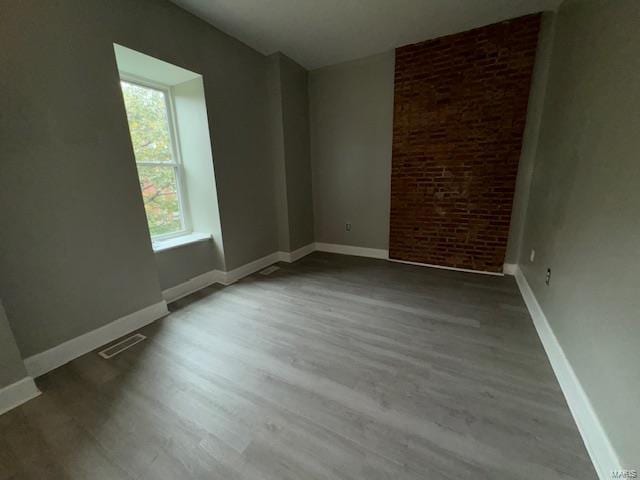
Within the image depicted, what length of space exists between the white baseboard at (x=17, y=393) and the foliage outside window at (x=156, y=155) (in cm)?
142

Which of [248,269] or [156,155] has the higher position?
[156,155]

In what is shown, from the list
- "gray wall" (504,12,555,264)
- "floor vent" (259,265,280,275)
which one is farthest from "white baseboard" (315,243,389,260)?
"gray wall" (504,12,555,264)

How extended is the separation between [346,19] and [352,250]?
283 cm

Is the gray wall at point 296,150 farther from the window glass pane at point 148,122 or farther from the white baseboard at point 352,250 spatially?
the window glass pane at point 148,122

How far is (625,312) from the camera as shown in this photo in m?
1.01

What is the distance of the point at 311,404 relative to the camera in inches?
54.3

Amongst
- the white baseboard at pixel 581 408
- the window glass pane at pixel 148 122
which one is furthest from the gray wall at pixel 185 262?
the white baseboard at pixel 581 408

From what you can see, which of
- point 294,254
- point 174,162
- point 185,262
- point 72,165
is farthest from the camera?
point 294,254

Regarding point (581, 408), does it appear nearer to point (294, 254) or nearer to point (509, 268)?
point (509, 268)

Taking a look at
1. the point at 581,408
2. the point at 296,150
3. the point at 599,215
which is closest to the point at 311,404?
the point at 581,408

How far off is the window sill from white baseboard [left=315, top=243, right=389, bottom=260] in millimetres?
1905

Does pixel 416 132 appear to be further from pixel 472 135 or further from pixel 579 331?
pixel 579 331

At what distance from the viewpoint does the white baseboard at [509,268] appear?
9.98 ft

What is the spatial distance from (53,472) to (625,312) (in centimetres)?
250
